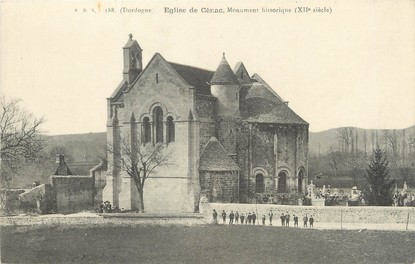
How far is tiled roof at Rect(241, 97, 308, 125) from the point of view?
37875 mm

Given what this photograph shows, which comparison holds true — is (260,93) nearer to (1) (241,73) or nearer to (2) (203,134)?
(1) (241,73)

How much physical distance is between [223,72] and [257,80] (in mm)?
6738

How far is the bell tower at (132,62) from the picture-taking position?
131 ft

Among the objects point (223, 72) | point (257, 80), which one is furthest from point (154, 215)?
point (257, 80)

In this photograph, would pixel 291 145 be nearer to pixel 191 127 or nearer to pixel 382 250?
pixel 191 127

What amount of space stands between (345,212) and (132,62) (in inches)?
774

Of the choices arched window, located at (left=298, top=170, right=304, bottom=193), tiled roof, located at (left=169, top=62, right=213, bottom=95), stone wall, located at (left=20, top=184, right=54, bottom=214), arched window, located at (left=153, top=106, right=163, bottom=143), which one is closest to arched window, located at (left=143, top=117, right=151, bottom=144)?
arched window, located at (left=153, top=106, right=163, bottom=143)

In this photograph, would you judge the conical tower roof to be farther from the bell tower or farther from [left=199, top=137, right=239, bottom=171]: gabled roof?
the bell tower

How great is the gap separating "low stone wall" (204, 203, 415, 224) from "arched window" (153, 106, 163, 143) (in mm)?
8208

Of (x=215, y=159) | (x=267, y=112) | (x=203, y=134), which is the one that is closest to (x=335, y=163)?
(x=267, y=112)

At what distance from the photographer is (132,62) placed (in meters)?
40.4

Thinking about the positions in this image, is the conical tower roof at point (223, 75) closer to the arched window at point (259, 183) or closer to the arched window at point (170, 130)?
the arched window at point (170, 130)

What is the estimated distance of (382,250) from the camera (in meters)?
24.1

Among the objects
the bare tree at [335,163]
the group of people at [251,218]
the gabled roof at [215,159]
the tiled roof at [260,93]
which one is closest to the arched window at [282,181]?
the gabled roof at [215,159]
